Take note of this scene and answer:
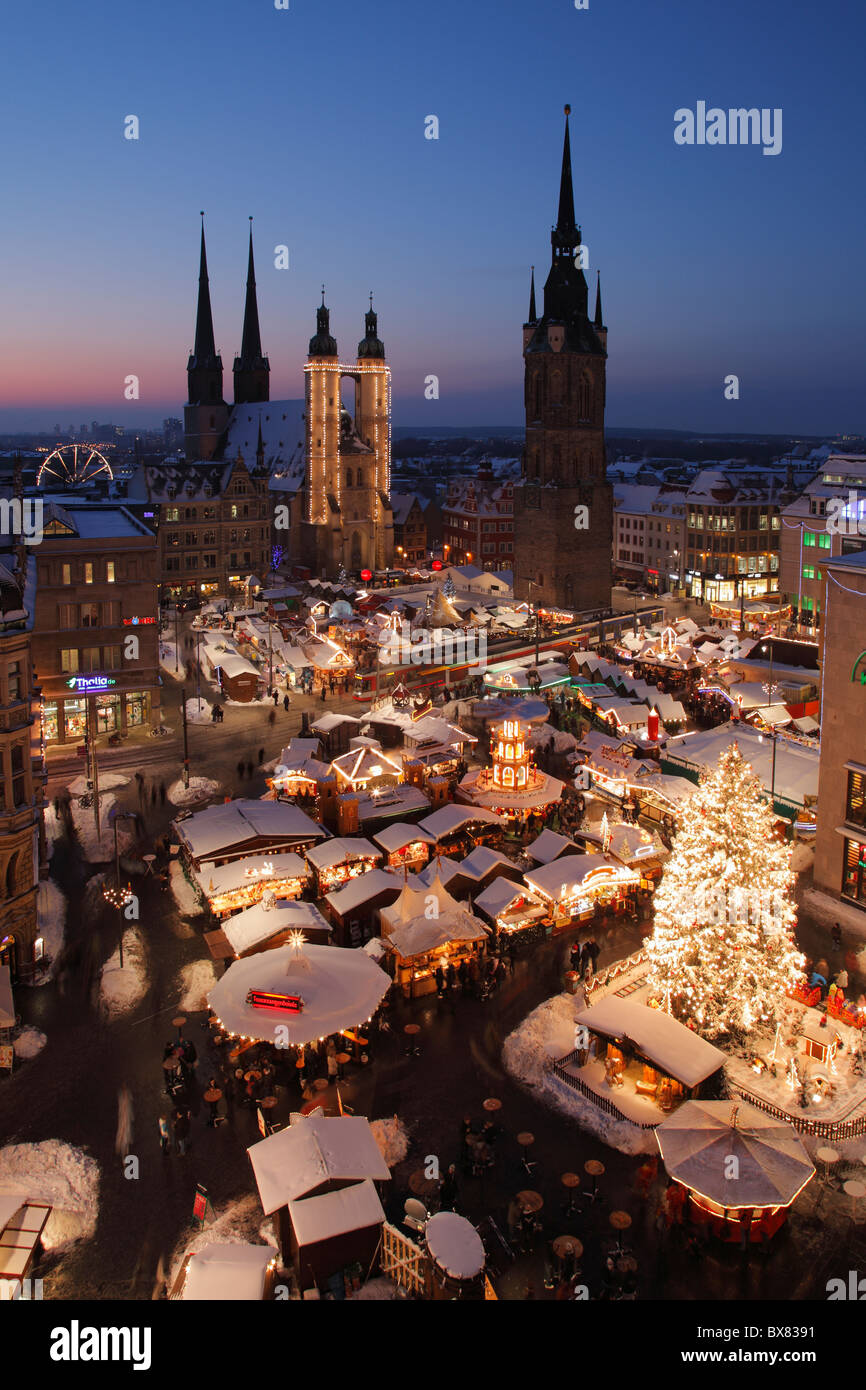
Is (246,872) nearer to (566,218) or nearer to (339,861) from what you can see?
(339,861)

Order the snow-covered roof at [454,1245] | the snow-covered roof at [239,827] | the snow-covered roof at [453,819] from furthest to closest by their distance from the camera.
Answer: the snow-covered roof at [453,819] < the snow-covered roof at [239,827] < the snow-covered roof at [454,1245]

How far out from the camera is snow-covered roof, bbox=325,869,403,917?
23.0 meters

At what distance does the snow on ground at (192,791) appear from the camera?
32.1m

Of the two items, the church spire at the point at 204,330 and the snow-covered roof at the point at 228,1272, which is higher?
the church spire at the point at 204,330

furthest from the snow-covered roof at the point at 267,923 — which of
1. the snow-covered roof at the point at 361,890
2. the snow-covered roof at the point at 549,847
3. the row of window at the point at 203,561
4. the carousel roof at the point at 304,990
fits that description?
the row of window at the point at 203,561

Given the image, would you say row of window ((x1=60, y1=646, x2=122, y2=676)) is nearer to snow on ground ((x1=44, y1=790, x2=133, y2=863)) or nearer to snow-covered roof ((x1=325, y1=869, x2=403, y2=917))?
snow on ground ((x1=44, y1=790, x2=133, y2=863))

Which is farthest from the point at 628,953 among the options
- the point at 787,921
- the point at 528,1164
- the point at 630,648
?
the point at 630,648

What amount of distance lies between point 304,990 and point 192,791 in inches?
629

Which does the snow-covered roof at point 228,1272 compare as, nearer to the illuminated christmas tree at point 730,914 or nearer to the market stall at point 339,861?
the illuminated christmas tree at point 730,914

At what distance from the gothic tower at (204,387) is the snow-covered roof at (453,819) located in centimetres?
7429

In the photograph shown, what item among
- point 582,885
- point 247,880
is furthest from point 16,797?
point 582,885

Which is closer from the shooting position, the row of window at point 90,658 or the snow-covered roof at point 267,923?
the snow-covered roof at point 267,923

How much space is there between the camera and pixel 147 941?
2278 centimetres

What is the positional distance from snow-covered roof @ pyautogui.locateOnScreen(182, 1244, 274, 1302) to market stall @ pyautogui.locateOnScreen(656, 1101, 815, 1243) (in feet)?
19.3
